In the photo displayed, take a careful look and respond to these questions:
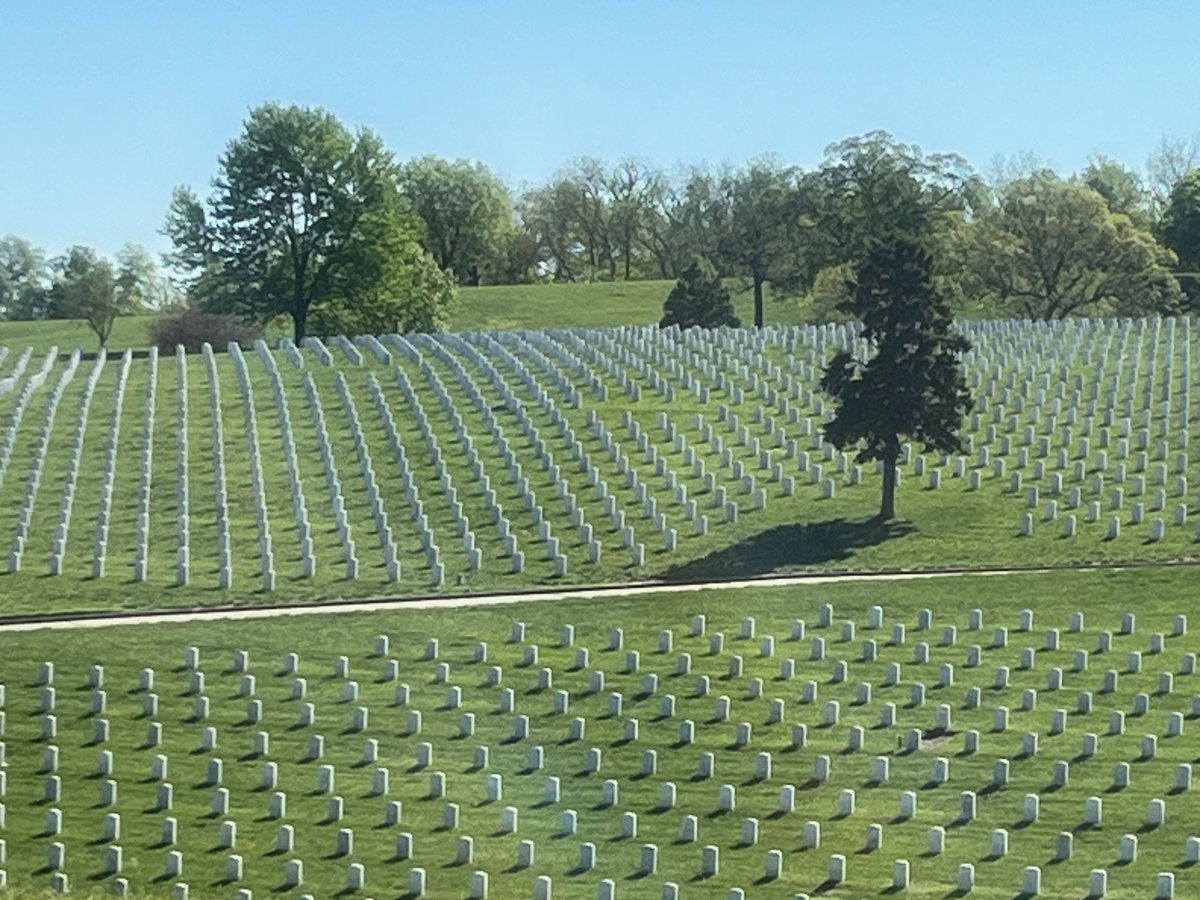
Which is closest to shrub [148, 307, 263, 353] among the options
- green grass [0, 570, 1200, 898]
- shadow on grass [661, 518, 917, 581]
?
shadow on grass [661, 518, 917, 581]

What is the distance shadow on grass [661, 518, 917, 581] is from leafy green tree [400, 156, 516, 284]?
281ft

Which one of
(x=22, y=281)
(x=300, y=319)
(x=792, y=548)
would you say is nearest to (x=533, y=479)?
(x=792, y=548)

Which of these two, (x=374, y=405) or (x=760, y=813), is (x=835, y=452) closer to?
(x=374, y=405)

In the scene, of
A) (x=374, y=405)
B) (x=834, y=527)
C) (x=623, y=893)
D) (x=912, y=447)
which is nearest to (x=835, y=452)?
(x=912, y=447)

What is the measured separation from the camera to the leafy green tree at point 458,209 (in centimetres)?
13438

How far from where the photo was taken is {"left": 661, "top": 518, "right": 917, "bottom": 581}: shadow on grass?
45.2 meters

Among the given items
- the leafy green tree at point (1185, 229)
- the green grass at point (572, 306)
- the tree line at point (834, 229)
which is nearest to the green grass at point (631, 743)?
the tree line at point (834, 229)

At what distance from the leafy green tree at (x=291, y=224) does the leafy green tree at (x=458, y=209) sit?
104 feet

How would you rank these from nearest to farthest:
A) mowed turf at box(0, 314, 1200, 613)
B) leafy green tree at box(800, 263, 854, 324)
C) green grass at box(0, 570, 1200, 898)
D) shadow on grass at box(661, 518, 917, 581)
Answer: green grass at box(0, 570, 1200, 898) → shadow on grass at box(661, 518, 917, 581) → mowed turf at box(0, 314, 1200, 613) → leafy green tree at box(800, 263, 854, 324)

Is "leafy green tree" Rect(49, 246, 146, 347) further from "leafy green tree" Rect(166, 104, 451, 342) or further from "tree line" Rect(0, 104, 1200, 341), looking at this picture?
"leafy green tree" Rect(166, 104, 451, 342)

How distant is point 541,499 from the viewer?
169 feet

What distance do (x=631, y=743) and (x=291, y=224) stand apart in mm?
69390

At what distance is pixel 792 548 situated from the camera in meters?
47.0

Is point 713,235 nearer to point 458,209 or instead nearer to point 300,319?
point 458,209
